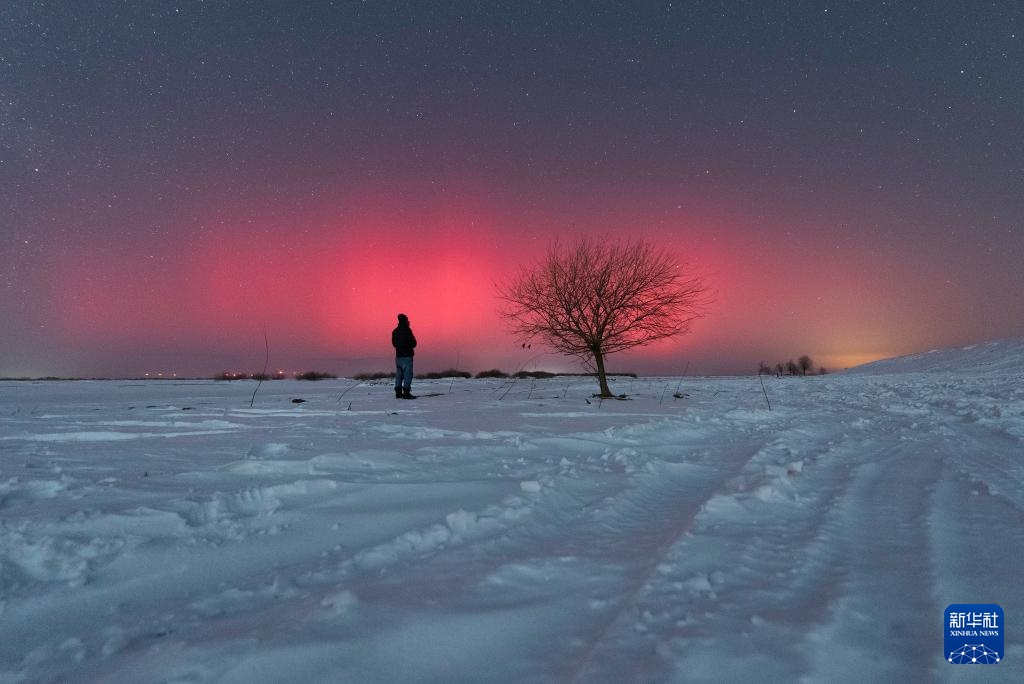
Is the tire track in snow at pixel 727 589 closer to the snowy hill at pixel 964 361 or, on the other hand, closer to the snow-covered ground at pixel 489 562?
the snow-covered ground at pixel 489 562

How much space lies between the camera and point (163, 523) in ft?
8.20

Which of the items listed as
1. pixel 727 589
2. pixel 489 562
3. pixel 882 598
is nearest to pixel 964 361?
pixel 882 598

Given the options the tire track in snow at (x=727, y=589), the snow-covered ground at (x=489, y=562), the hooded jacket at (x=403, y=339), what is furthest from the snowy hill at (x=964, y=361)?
the tire track in snow at (x=727, y=589)

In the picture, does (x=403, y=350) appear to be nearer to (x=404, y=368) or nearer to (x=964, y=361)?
(x=404, y=368)

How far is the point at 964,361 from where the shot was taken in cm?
3167

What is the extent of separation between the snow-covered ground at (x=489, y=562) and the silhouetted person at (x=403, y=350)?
806 cm

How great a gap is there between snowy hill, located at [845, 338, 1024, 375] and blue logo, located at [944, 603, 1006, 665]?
30524mm

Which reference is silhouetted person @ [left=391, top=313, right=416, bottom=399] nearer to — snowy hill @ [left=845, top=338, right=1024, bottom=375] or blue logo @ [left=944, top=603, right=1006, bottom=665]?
blue logo @ [left=944, top=603, right=1006, bottom=665]

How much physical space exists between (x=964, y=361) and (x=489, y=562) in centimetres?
4109

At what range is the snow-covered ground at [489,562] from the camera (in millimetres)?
1482

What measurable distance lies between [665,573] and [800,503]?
5.43 ft

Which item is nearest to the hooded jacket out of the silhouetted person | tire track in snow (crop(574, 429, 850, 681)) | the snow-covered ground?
the silhouetted person

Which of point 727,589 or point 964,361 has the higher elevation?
point 964,361

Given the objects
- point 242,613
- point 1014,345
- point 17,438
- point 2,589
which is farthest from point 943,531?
point 1014,345
